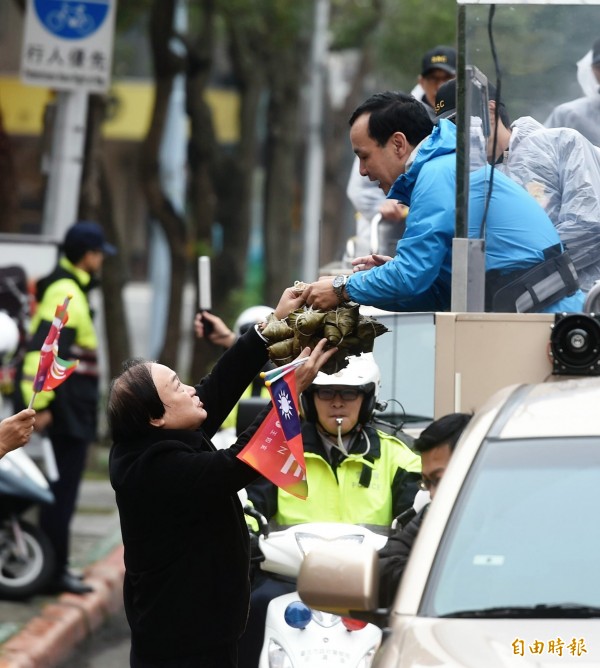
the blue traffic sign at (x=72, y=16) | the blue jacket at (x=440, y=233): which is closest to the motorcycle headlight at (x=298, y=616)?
the blue jacket at (x=440, y=233)

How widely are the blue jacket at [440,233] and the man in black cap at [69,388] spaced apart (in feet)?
13.7

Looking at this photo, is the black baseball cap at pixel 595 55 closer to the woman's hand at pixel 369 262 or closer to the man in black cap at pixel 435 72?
the woman's hand at pixel 369 262

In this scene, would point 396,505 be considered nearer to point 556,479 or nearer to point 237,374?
point 237,374

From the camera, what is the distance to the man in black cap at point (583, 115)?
5.89 metres

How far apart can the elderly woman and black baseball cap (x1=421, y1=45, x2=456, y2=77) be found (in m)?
4.29

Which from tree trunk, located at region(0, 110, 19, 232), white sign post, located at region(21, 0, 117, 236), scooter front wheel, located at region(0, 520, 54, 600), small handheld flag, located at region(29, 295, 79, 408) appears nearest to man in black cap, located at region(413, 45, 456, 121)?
scooter front wheel, located at region(0, 520, 54, 600)

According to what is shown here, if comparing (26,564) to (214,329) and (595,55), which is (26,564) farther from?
(595,55)

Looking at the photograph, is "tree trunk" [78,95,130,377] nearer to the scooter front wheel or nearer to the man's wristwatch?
the scooter front wheel

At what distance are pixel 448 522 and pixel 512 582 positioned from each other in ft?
0.74

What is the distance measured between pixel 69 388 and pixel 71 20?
13.3 feet

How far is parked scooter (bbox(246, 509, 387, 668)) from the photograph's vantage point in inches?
220

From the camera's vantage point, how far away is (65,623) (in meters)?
8.69

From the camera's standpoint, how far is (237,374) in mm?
5238

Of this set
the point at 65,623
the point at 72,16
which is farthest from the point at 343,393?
the point at 72,16
